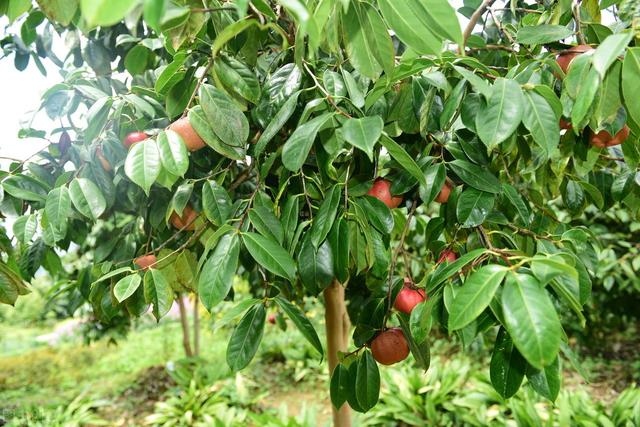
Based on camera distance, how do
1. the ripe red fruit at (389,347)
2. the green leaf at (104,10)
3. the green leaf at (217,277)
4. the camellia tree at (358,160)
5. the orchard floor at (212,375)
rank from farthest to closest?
the orchard floor at (212,375), the ripe red fruit at (389,347), the green leaf at (217,277), the camellia tree at (358,160), the green leaf at (104,10)

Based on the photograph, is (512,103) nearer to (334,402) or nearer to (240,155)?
(240,155)

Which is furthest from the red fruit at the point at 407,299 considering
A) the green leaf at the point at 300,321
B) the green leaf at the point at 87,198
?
the green leaf at the point at 87,198

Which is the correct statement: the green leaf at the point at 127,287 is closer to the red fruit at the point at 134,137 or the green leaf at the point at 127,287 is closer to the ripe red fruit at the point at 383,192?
the red fruit at the point at 134,137

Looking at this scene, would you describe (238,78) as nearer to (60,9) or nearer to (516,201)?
(60,9)

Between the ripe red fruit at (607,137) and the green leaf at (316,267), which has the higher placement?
the green leaf at (316,267)

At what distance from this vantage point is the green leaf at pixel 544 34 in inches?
30.5

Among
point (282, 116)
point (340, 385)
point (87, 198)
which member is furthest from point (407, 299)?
point (87, 198)

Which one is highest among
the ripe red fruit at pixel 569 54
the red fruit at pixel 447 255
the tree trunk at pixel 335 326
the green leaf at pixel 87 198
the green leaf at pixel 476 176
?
the green leaf at pixel 87 198

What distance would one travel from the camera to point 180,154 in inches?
28.9

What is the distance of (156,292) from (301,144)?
0.37 m

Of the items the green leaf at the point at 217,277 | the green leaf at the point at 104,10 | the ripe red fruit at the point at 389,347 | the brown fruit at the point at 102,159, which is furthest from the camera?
the brown fruit at the point at 102,159

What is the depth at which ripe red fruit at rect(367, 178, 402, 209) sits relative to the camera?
891mm

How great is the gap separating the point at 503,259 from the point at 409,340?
31 cm

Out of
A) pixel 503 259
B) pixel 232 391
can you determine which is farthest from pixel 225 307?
pixel 503 259
